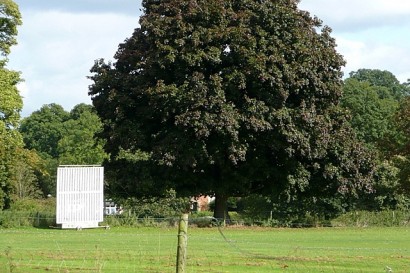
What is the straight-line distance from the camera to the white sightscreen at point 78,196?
37531mm

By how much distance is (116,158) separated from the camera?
4322 centimetres

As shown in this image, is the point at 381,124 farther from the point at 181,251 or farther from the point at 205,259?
the point at 181,251

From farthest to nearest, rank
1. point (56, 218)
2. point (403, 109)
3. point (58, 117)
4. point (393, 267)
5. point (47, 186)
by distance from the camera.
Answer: point (58, 117) → point (47, 186) → point (403, 109) → point (56, 218) → point (393, 267)

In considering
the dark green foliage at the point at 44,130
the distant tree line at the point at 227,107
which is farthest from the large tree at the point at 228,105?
the dark green foliage at the point at 44,130

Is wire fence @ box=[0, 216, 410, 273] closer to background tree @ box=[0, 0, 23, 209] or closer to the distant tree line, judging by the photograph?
the distant tree line

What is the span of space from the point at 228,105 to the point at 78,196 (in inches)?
335

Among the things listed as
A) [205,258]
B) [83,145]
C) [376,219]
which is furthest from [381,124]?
[205,258]

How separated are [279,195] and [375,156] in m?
5.64

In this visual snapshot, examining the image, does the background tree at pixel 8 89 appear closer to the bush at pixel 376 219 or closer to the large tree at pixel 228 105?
the large tree at pixel 228 105

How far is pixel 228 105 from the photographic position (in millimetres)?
38125

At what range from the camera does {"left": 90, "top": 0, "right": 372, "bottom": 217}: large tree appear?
38.2m

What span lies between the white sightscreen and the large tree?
109 inches

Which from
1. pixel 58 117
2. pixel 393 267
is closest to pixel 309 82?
pixel 393 267

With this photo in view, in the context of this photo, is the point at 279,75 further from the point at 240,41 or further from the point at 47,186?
the point at 47,186
